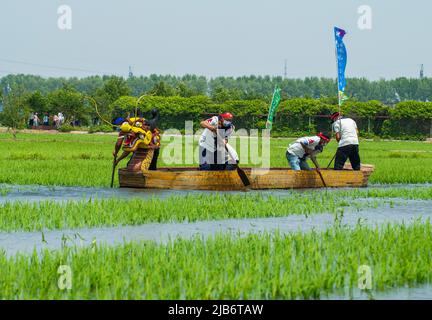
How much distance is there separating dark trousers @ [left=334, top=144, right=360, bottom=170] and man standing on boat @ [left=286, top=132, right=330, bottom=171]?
1.16m

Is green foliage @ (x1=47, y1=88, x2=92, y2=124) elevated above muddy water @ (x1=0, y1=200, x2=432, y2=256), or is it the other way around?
green foliage @ (x1=47, y1=88, x2=92, y2=124)

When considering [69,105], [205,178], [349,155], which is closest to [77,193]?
[205,178]

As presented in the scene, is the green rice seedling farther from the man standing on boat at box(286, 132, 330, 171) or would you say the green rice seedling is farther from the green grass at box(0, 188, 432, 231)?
the man standing on boat at box(286, 132, 330, 171)

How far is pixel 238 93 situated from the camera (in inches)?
3531

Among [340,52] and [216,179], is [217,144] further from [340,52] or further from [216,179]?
[340,52]

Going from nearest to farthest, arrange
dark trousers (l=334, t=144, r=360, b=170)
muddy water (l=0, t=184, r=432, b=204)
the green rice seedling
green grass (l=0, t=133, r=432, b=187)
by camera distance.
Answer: the green rice seedling → muddy water (l=0, t=184, r=432, b=204) → green grass (l=0, t=133, r=432, b=187) → dark trousers (l=334, t=144, r=360, b=170)

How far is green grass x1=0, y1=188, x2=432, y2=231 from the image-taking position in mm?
11945

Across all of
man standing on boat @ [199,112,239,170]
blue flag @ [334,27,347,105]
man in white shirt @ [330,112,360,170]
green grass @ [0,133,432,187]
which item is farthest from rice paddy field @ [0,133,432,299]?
blue flag @ [334,27,347,105]

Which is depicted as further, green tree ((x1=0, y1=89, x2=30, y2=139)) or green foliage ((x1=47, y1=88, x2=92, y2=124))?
green foliage ((x1=47, y1=88, x2=92, y2=124))

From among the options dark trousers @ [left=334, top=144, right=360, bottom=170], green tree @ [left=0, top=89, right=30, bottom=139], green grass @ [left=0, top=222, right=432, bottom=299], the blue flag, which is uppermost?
the blue flag

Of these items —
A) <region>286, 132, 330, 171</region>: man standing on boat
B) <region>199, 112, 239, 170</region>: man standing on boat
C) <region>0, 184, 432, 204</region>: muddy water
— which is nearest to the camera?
<region>0, 184, 432, 204</region>: muddy water

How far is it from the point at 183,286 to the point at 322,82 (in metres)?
179

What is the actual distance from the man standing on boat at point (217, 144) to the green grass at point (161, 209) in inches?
73.5
